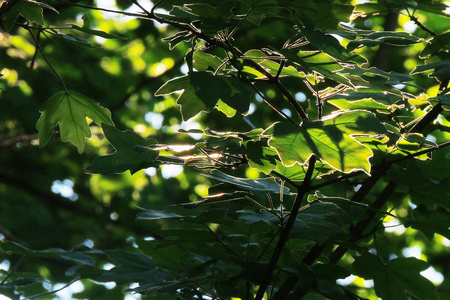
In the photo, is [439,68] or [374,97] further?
[439,68]

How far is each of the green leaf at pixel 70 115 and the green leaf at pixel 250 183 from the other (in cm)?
32

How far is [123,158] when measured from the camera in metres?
0.86

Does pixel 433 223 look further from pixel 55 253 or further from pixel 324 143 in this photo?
pixel 55 253

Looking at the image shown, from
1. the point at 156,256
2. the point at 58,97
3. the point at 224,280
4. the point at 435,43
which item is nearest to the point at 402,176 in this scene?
the point at 435,43

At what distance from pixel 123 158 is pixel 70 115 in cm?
26

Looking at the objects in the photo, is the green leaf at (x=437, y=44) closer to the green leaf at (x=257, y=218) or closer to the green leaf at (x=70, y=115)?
the green leaf at (x=257, y=218)

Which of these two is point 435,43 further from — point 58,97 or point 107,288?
point 107,288

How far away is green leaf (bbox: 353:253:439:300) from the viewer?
1006 mm

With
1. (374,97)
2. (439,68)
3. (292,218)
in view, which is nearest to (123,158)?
(292,218)

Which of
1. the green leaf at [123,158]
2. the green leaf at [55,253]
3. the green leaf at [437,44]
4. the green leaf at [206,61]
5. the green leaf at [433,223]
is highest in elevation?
the green leaf at [437,44]

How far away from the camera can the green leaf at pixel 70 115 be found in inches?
39.9

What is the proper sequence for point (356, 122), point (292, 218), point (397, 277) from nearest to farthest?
point (356, 122) < point (292, 218) < point (397, 277)

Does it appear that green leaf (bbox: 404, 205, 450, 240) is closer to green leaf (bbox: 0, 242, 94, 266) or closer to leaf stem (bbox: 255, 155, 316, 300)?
leaf stem (bbox: 255, 155, 316, 300)

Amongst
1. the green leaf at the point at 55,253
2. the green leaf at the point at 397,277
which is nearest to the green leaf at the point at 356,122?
the green leaf at the point at 397,277
